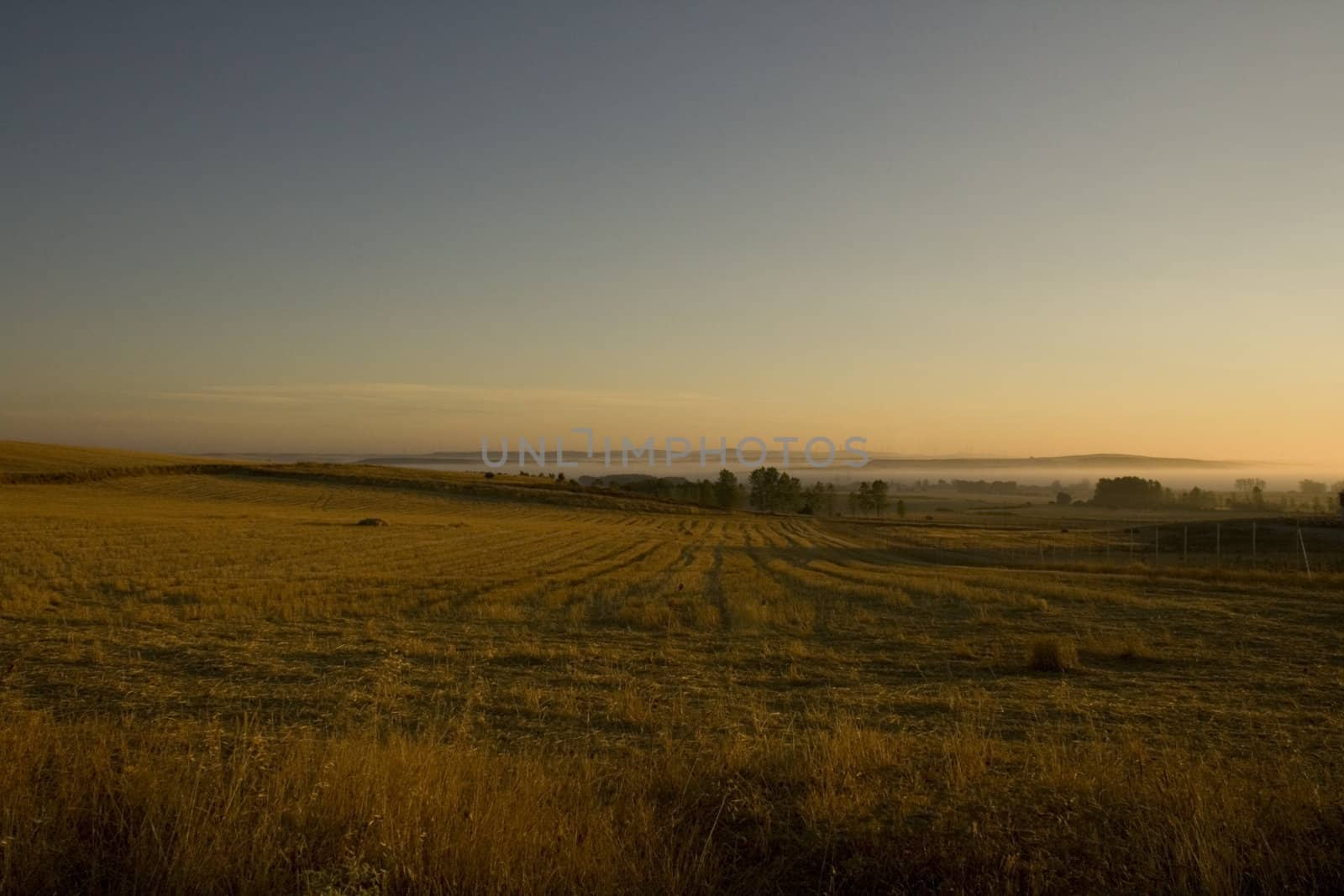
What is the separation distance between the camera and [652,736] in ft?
28.2

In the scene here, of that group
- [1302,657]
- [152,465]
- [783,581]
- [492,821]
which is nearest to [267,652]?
[492,821]

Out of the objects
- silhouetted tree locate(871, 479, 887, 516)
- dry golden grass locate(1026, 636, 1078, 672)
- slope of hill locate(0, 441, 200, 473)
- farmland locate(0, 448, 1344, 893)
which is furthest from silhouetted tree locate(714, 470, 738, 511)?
dry golden grass locate(1026, 636, 1078, 672)

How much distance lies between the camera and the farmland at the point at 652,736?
16.1 feet

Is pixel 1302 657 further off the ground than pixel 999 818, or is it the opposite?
pixel 999 818

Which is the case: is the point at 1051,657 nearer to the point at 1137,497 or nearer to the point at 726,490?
the point at 726,490

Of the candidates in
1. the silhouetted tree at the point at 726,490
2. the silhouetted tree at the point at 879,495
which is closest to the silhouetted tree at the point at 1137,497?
the silhouetted tree at the point at 879,495

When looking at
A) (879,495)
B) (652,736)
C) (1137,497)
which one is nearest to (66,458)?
(652,736)

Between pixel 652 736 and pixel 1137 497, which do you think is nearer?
pixel 652 736

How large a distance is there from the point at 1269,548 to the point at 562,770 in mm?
61703

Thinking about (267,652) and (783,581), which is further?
(783,581)

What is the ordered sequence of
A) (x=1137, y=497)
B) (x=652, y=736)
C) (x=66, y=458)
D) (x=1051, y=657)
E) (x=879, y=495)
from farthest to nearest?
(x=1137, y=497), (x=879, y=495), (x=66, y=458), (x=1051, y=657), (x=652, y=736)

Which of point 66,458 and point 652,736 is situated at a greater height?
point 66,458

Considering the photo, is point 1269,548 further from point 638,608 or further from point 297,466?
point 297,466

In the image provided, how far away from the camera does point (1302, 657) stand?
14.9 meters
